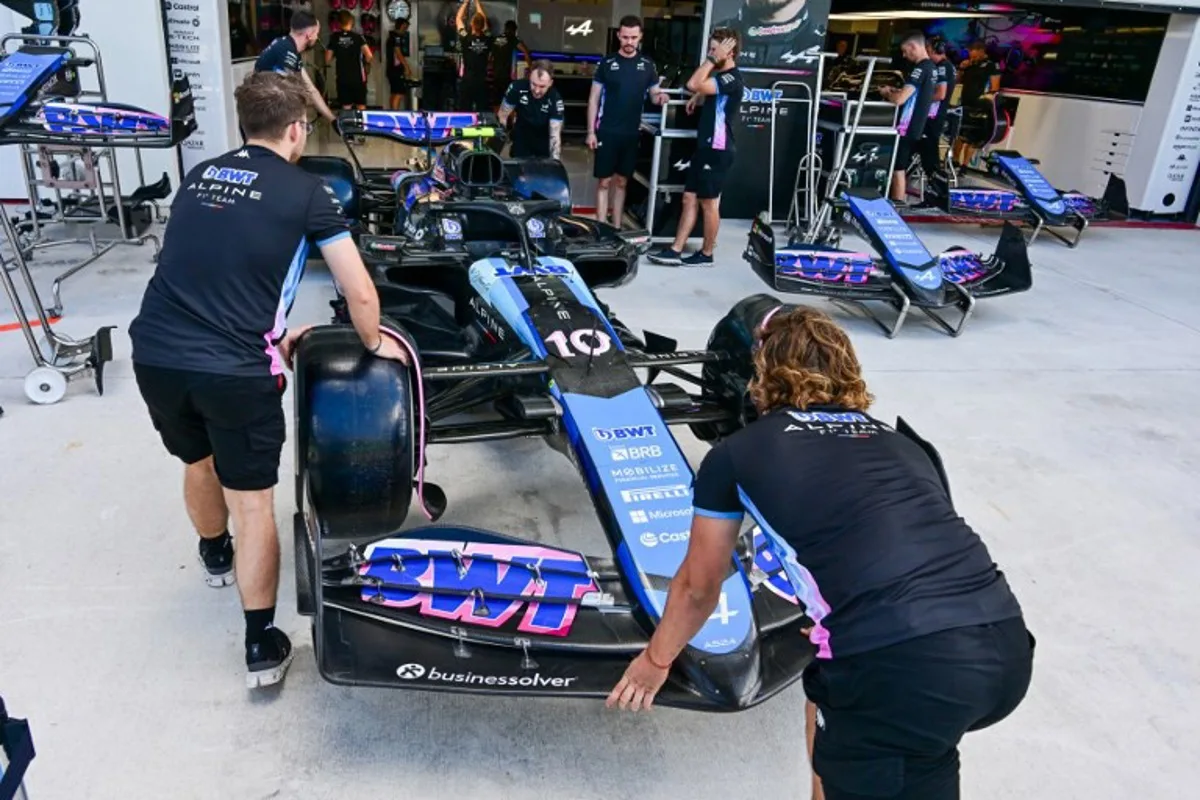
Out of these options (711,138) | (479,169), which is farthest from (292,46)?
(711,138)

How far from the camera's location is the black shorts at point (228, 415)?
7.50ft

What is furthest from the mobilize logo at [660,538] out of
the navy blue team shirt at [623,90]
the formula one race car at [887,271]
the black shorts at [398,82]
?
the black shorts at [398,82]

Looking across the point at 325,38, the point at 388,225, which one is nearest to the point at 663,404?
the point at 388,225

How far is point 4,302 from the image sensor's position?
5.33 metres

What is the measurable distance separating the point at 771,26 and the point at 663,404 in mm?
6030

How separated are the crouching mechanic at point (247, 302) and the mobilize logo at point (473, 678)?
0.58m

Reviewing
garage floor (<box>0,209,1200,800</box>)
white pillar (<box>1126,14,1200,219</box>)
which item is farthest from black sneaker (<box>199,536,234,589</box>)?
white pillar (<box>1126,14,1200,219</box>)

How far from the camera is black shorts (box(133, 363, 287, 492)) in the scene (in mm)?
2285

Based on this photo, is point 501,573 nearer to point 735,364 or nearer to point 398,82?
point 735,364

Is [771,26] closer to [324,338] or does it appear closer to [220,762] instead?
[324,338]

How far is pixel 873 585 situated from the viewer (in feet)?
5.00

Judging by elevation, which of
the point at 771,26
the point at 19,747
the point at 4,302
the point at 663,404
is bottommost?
the point at 4,302

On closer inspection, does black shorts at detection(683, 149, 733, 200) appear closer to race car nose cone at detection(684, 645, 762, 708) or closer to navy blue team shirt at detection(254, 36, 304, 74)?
navy blue team shirt at detection(254, 36, 304, 74)

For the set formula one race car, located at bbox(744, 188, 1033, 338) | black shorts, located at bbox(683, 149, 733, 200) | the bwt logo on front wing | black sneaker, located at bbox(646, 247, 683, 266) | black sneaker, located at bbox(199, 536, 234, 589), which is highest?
black shorts, located at bbox(683, 149, 733, 200)
